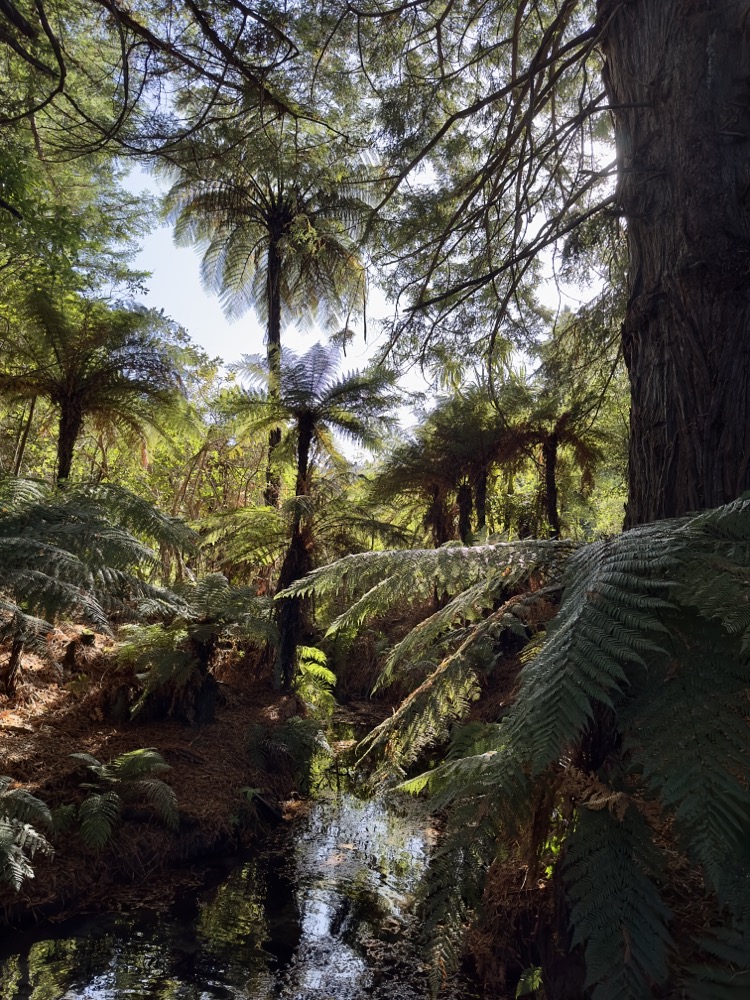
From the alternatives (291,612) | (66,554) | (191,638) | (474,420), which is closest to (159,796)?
(191,638)

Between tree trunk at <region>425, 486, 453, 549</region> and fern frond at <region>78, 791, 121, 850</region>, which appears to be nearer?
fern frond at <region>78, 791, 121, 850</region>

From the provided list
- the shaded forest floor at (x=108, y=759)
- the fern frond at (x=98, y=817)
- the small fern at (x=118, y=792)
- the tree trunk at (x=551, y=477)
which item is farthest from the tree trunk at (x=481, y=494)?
the fern frond at (x=98, y=817)

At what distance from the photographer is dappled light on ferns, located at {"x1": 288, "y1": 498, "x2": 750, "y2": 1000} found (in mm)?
1143

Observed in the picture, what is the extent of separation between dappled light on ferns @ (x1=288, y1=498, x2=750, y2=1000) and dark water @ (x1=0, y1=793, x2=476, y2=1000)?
61.5 inches

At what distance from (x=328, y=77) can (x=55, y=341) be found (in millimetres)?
3584

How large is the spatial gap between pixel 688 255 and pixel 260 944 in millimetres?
3507

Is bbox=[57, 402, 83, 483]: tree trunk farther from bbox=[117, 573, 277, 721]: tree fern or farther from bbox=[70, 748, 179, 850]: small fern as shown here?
bbox=[70, 748, 179, 850]: small fern

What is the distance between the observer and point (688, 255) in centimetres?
202

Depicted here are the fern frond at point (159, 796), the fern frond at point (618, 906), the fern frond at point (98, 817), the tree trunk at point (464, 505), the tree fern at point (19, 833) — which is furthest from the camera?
the tree trunk at point (464, 505)

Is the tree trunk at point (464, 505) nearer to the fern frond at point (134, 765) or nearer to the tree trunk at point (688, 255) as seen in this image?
the fern frond at point (134, 765)

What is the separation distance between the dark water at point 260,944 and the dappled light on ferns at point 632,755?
1.56 metres

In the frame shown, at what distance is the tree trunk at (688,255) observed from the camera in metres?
Result: 1.91

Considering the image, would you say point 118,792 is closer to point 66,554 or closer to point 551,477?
point 66,554

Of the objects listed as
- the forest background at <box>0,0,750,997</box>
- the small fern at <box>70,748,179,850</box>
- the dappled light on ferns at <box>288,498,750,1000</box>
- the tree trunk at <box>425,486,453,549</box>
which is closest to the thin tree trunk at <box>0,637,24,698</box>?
the forest background at <box>0,0,750,997</box>
